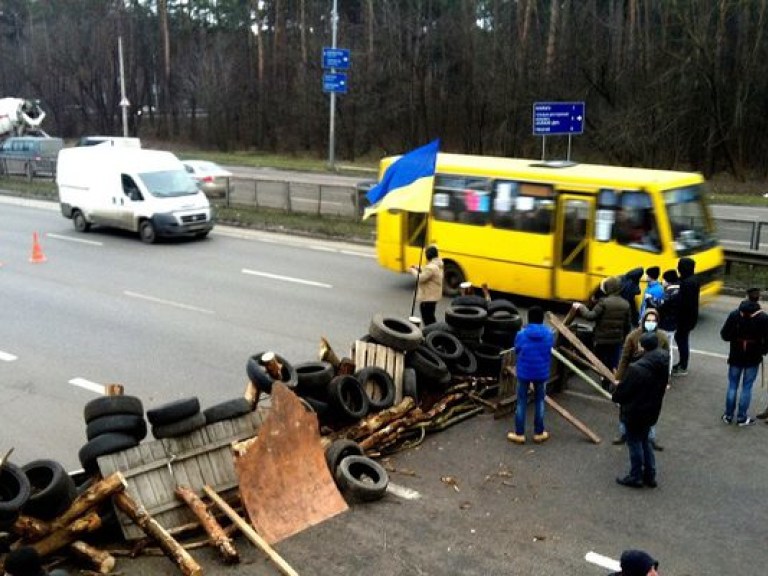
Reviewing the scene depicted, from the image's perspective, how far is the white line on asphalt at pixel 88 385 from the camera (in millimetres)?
11148

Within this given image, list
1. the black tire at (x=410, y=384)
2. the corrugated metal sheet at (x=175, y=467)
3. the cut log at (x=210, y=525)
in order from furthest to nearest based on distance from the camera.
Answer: the black tire at (x=410, y=384) → the corrugated metal sheet at (x=175, y=467) → the cut log at (x=210, y=525)

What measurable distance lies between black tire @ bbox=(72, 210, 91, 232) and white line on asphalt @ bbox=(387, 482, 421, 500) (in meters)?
18.9

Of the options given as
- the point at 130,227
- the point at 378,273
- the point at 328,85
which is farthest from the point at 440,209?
the point at 328,85

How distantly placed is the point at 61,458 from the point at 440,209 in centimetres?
895

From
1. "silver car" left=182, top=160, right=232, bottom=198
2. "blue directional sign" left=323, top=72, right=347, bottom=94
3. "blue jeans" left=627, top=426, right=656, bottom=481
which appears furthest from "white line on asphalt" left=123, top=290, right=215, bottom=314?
"blue directional sign" left=323, top=72, right=347, bottom=94

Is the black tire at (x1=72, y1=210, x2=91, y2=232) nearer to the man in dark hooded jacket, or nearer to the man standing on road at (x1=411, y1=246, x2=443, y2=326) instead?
the man standing on road at (x1=411, y1=246, x2=443, y2=326)

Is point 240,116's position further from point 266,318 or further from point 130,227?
point 266,318

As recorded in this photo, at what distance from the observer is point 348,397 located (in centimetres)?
930

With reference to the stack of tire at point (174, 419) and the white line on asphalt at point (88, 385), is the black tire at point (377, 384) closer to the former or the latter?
the stack of tire at point (174, 419)

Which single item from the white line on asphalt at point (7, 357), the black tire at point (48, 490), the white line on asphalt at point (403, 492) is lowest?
the white line on asphalt at point (7, 357)

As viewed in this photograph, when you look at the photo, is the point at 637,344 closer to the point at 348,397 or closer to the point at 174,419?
the point at 348,397

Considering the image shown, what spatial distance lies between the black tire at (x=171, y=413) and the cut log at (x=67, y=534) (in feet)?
3.44

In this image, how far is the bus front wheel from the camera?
15.8 m

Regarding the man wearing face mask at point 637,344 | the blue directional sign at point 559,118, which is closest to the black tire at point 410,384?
the man wearing face mask at point 637,344
